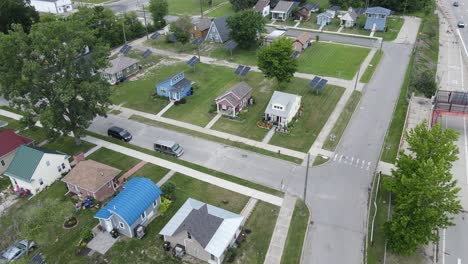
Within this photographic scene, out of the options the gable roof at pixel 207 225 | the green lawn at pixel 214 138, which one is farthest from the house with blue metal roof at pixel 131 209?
the green lawn at pixel 214 138

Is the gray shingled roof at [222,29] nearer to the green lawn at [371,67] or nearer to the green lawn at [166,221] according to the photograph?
the green lawn at [371,67]

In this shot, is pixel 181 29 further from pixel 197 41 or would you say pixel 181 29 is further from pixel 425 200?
pixel 425 200

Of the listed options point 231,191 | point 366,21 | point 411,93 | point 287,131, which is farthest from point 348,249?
point 366,21

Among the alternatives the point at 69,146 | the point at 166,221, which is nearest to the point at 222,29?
the point at 69,146

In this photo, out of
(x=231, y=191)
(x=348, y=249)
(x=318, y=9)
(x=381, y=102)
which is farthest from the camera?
(x=318, y=9)

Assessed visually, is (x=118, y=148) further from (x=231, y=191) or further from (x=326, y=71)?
(x=326, y=71)
